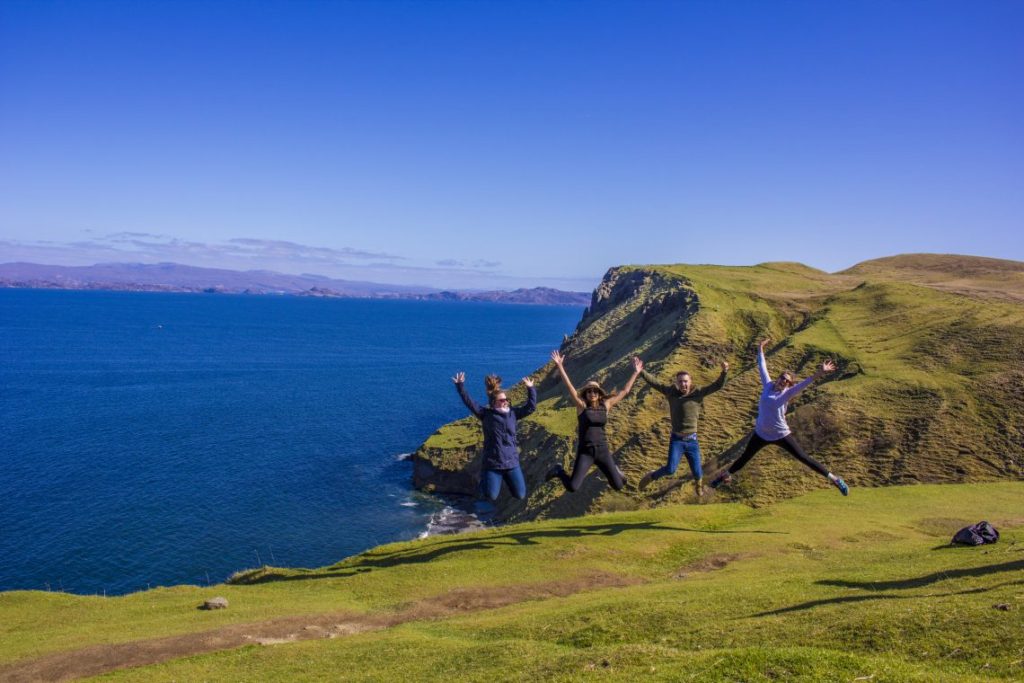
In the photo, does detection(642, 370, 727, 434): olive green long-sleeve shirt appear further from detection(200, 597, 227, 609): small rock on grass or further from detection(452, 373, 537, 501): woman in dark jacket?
detection(200, 597, 227, 609): small rock on grass

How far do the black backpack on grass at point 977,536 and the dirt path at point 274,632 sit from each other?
9.02 metres

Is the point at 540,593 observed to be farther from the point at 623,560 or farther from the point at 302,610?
the point at 302,610

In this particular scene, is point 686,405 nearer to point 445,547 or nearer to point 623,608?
Answer: point 623,608

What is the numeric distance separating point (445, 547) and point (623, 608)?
1022cm

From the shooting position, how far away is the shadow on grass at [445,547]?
22938mm

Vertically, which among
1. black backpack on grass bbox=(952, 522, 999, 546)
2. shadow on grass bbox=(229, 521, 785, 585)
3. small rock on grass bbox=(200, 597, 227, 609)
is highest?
black backpack on grass bbox=(952, 522, 999, 546)

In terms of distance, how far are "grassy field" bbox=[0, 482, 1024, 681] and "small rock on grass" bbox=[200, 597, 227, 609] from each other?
515mm

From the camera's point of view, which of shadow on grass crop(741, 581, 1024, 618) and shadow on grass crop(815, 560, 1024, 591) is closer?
shadow on grass crop(741, 581, 1024, 618)

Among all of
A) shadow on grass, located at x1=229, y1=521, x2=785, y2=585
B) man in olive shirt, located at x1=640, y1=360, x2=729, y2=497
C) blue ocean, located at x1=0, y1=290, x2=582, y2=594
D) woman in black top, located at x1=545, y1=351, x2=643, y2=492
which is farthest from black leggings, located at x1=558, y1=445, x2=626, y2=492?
blue ocean, located at x1=0, y1=290, x2=582, y2=594

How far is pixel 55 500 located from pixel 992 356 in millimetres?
66349

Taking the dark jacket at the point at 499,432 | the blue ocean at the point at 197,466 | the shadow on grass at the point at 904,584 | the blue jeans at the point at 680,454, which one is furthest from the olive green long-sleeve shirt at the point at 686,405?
the blue ocean at the point at 197,466

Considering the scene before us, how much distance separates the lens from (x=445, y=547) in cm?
2359

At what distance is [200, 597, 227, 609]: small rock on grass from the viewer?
20141mm

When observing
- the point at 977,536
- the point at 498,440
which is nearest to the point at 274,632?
the point at 498,440
